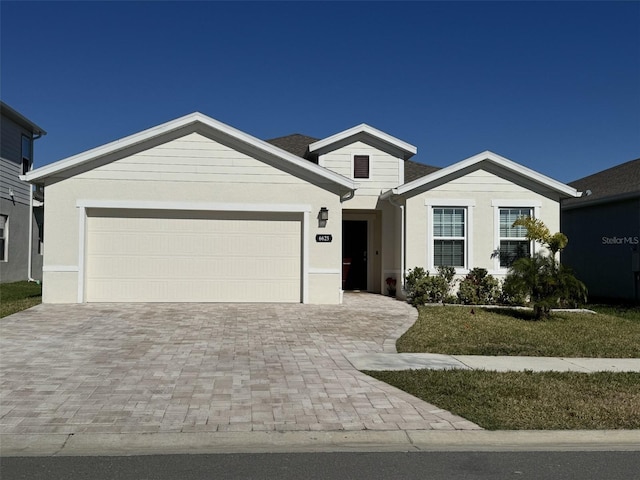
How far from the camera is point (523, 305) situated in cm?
1566

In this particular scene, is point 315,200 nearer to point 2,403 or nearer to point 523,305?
point 523,305

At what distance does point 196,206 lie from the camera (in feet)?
47.0

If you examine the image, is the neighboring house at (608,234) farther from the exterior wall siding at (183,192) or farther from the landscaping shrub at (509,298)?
the exterior wall siding at (183,192)

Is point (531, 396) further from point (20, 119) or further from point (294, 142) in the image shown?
point (20, 119)

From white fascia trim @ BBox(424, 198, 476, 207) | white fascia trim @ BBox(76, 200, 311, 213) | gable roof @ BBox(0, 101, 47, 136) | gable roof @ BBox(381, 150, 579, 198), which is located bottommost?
white fascia trim @ BBox(76, 200, 311, 213)

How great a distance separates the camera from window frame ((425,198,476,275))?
1606cm

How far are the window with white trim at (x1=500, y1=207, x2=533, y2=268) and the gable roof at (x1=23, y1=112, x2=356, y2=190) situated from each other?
4.72 metres

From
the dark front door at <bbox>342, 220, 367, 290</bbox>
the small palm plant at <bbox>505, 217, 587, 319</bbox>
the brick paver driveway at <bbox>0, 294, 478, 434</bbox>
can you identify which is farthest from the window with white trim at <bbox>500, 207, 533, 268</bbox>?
the brick paver driveway at <bbox>0, 294, 478, 434</bbox>

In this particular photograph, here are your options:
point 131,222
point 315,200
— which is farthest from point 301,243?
point 131,222

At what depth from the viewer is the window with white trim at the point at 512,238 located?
16219 millimetres

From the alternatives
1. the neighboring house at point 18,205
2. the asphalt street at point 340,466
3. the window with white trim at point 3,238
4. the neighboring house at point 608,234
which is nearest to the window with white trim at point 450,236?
the neighboring house at point 608,234

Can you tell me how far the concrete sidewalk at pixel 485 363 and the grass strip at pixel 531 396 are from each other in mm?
354

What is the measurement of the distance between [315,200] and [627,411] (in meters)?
9.47

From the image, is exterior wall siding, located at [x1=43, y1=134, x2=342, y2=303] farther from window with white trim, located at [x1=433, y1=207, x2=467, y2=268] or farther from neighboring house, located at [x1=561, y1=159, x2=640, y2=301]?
neighboring house, located at [x1=561, y1=159, x2=640, y2=301]
